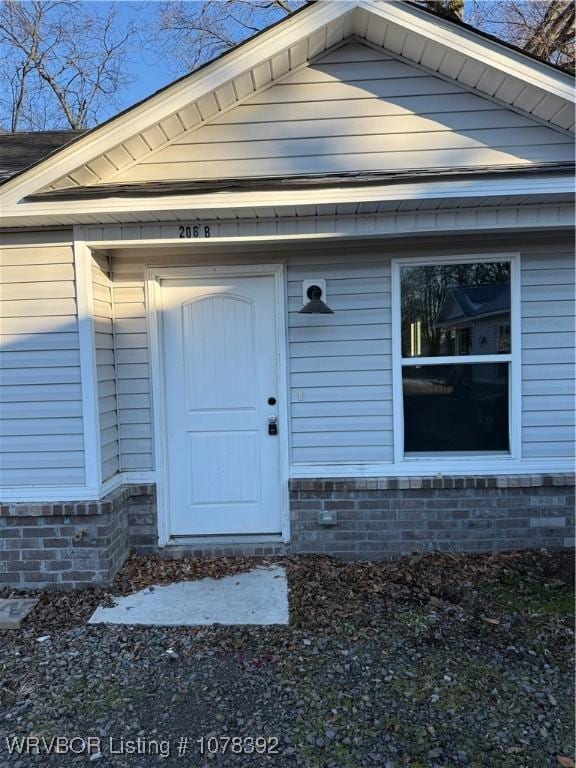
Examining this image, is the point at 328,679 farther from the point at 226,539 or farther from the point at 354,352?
the point at 354,352

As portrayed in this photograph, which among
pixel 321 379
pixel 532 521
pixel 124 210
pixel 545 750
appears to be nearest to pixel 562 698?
pixel 545 750

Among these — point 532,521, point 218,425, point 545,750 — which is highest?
point 218,425

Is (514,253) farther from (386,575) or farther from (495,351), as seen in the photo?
(386,575)

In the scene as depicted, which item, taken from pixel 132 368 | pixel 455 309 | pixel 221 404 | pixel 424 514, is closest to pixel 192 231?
pixel 132 368

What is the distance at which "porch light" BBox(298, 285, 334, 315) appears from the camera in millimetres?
3959

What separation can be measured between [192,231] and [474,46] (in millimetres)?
2316

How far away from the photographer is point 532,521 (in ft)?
13.8

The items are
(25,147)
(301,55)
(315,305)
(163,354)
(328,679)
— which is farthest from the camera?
(25,147)

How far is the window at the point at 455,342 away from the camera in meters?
4.18

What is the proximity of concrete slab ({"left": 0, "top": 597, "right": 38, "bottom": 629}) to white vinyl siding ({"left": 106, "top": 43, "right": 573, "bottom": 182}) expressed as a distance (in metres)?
3.12

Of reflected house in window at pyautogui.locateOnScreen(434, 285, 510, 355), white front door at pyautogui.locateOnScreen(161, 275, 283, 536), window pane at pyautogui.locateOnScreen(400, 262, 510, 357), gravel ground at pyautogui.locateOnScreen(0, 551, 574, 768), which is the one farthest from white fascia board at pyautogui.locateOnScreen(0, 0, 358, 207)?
gravel ground at pyautogui.locateOnScreen(0, 551, 574, 768)

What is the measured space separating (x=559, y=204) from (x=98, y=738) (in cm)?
429

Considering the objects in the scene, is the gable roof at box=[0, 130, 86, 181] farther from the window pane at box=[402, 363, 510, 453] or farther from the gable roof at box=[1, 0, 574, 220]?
the window pane at box=[402, 363, 510, 453]

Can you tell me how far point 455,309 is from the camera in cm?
420
